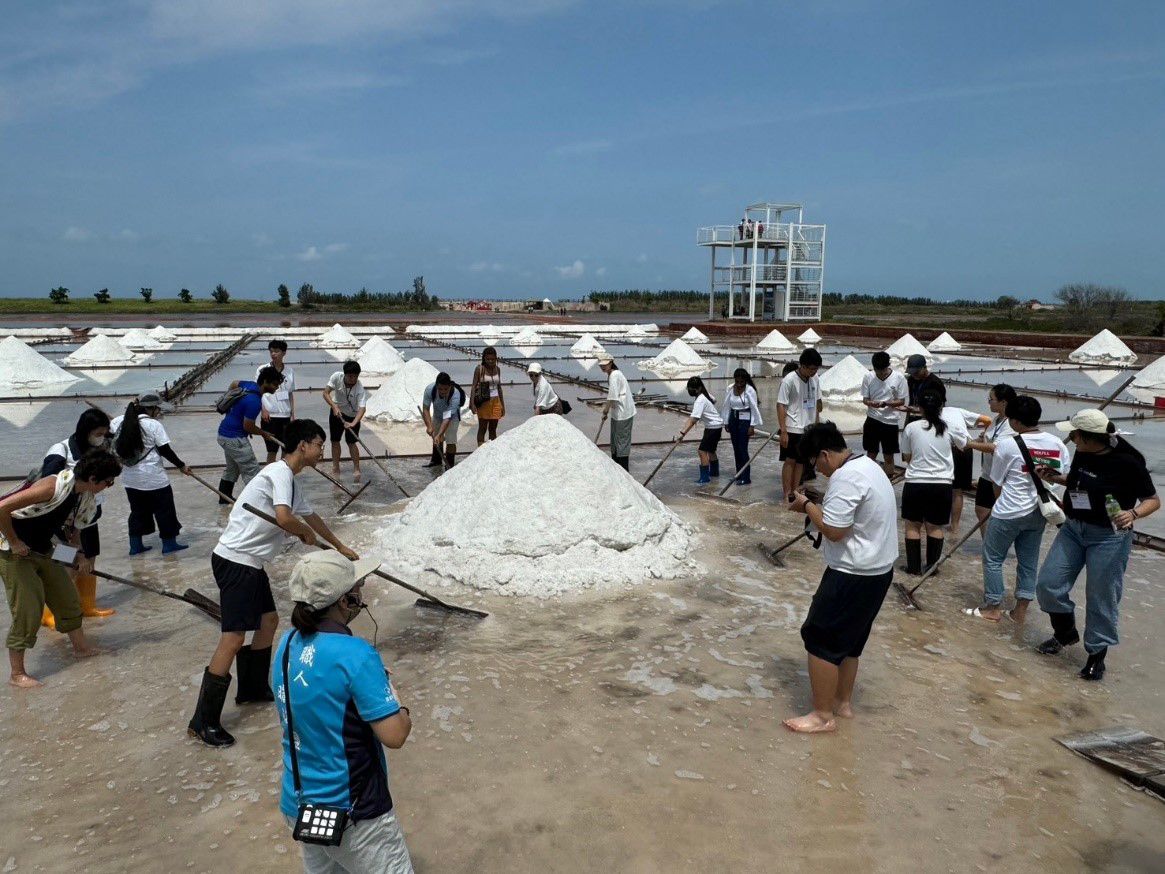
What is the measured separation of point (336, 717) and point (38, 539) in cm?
242

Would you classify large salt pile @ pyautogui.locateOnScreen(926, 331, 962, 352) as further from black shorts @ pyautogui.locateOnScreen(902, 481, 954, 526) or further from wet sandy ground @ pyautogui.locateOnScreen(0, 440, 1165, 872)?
wet sandy ground @ pyautogui.locateOnScreen(0, 440, 1165, 872)

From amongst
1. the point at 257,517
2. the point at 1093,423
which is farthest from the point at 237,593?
the point at 1093,423

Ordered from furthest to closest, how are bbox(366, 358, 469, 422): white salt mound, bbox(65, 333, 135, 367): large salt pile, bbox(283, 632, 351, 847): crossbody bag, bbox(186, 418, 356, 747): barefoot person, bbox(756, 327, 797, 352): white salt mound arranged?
bbox(756, 327, 797, 352): white salt mound, bbox(65, 333, 135, 367): large salt pile, bbox(366, 358, 469, 422): white salt mound, bbox(186, 418, 356, 747): barefoot person, bbox(283, 632, 351, 847): crossbody bag

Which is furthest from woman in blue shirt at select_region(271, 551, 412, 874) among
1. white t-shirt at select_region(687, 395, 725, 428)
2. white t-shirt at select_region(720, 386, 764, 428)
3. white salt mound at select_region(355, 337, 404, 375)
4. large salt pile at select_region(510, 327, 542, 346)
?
large salt pile at select_region(510, 327, 542, 346)

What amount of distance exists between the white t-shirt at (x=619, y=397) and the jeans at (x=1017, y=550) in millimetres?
3280

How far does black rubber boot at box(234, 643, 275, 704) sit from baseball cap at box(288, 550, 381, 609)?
70.9 inches

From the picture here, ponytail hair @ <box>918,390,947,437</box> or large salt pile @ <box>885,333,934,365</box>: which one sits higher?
ponytail hair @ <box>918,390,947,437</box>

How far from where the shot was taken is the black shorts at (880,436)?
6465mm

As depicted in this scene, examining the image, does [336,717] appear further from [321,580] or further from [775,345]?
[775,345]

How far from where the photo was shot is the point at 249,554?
9.93 feet

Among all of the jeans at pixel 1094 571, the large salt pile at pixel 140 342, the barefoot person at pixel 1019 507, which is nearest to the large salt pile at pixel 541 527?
the barefoot person at pixel 1019 507

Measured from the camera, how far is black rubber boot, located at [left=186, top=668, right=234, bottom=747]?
118 inches

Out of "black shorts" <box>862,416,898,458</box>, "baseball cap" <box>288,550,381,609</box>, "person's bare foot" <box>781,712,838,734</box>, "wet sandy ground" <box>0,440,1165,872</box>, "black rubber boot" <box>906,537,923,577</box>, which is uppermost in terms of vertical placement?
"baseball cap" <box>288,550,381,609</box>

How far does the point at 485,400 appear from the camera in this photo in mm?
7512
